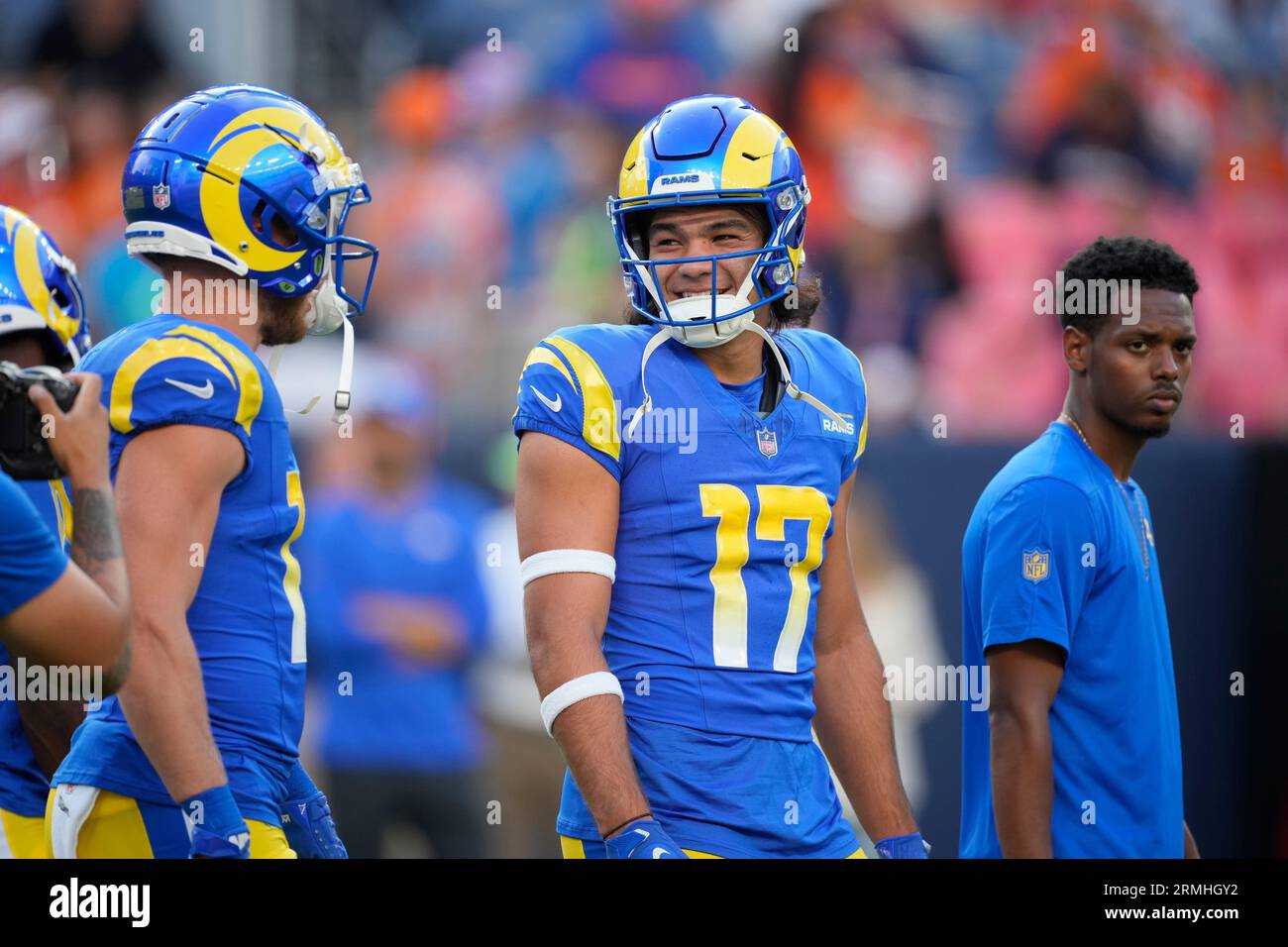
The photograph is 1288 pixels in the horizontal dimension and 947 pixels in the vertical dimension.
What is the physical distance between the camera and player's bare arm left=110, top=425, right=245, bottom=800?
116 inches

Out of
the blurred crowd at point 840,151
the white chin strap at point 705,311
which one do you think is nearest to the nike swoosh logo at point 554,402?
the white chin strap at point 705,311

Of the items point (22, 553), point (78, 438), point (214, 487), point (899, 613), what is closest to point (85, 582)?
point (22, 553)

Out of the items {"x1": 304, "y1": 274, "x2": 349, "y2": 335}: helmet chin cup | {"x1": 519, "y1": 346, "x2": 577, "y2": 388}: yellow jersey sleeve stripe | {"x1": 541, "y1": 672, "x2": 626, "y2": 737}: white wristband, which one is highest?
{"x1": 304, "y1": 274, "x2": 349, "y2": 335}: helmet chin cup

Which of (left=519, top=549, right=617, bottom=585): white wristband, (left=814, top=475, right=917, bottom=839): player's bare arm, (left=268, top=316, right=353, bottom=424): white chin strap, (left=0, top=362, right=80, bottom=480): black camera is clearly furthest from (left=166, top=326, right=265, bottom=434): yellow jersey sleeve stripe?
(left=814, top=475, right=917, bottom=839): player's bare arm

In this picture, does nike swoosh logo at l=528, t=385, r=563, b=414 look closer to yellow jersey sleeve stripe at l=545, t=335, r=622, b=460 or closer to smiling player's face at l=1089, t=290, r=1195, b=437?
yellow jersey sleeve stripe at l=545, t=335, r=622, b=460

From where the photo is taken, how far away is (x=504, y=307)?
918 centimetres

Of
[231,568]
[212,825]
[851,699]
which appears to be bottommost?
[212,825]

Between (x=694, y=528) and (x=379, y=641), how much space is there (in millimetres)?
3829

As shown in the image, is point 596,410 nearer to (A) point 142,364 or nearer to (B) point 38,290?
(A) point 142,364

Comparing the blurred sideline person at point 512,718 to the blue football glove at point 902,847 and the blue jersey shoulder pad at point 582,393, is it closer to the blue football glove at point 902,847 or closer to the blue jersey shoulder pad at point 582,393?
the blue football glove at point 902,847

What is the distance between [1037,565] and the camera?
3.68 meters

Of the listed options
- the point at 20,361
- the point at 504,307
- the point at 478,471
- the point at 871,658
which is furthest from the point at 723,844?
the point at 504,307

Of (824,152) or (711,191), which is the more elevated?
(824,152)

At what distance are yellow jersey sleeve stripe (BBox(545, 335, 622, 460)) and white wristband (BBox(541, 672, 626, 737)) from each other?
0.43 metres
